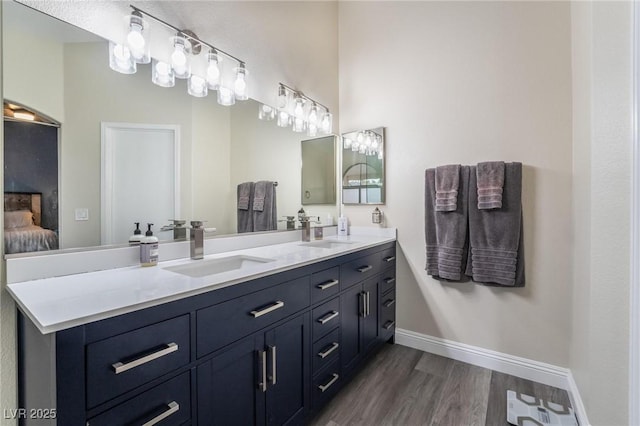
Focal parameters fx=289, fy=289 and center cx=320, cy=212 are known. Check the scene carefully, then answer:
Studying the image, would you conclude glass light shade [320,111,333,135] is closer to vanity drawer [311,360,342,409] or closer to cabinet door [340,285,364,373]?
cabinet door [340,285,364,373]

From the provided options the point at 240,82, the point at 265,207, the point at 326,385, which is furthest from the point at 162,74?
the point at 326,385

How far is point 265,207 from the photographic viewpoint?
6.79 feet

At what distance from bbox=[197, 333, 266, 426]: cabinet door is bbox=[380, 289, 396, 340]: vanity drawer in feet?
4.13

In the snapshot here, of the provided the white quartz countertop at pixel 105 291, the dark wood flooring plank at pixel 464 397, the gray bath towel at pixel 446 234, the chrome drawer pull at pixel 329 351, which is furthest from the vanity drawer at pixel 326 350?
the gray bath towel at pixel 446 234

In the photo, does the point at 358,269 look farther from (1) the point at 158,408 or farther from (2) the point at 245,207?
(1) the point at 158,408

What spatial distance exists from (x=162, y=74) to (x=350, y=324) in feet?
5.68

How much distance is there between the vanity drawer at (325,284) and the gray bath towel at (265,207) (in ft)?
2.19

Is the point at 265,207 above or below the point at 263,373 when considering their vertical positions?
above

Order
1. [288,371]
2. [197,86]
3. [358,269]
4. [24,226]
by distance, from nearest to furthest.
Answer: [24,226]
[288,371]
[197,86]
[358,269]

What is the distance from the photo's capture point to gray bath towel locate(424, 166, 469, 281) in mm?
2023

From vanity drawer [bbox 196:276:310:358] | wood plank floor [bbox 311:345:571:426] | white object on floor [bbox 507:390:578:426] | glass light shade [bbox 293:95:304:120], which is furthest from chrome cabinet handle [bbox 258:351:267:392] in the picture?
glass light shade [bbox 293:95:304:120]

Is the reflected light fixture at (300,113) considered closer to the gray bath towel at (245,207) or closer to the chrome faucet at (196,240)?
the gray bath towel at (245,207)

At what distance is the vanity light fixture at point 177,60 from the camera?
1.30 meters

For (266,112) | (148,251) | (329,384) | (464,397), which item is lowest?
(464,397)
